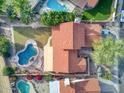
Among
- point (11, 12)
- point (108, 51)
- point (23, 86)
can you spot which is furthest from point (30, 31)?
point (108, 51)

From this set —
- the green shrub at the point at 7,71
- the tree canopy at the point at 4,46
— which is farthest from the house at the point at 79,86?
the tree canopy at the point at 4,46

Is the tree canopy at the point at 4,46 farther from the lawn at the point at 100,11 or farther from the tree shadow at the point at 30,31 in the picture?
the lawn at the point at 100,11

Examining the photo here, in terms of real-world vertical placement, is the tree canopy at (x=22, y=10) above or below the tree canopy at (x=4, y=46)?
above

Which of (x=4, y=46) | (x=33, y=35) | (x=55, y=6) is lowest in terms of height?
(x=4, y=46)

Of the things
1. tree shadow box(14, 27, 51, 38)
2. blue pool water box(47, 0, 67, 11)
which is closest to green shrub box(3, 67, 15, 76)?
tree shadow box(14, 27, 51, 38)

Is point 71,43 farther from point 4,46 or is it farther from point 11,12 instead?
point 11,12

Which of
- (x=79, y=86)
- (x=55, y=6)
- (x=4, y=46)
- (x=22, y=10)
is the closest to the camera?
(x=79, y=86)

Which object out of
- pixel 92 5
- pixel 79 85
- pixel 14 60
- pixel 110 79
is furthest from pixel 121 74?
pixel 14 60
